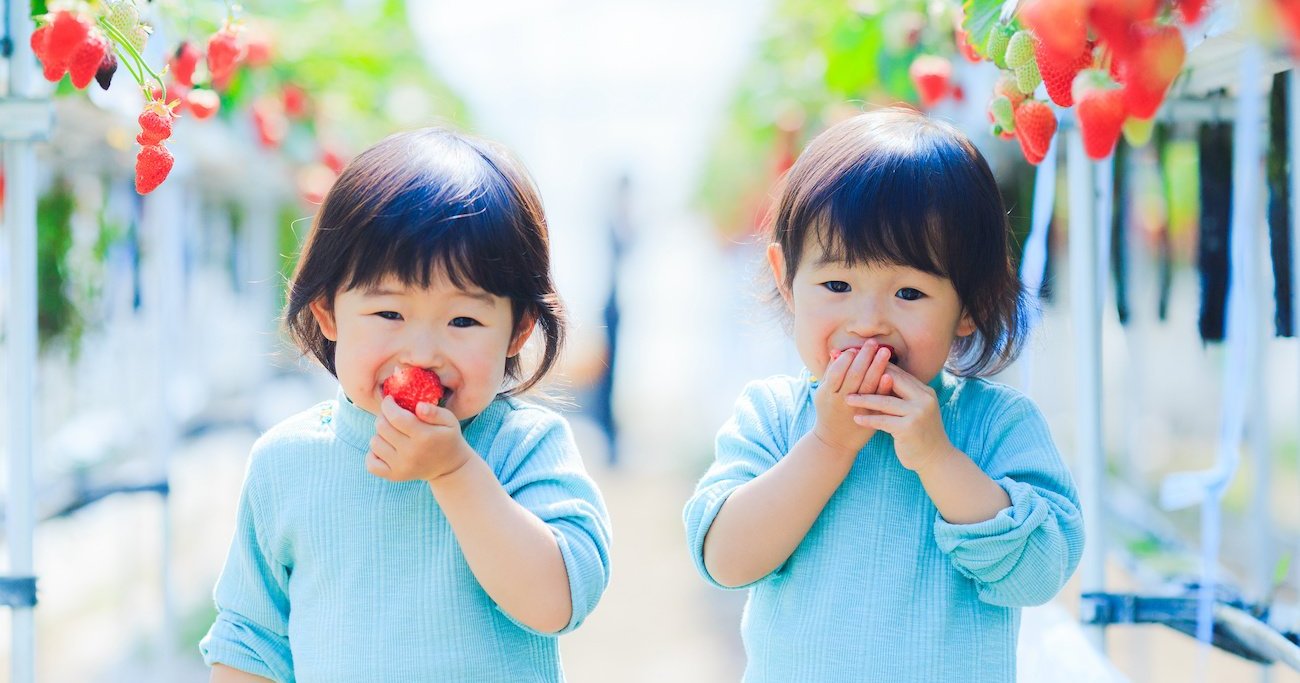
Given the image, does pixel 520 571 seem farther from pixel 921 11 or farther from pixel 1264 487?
pixel 921 11

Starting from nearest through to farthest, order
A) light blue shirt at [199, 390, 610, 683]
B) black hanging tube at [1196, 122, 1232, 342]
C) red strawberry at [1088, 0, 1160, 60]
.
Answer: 1. red strawberry at [1088, 0, 1160, 60]
2. light blue shirt at [199, 390, 610, 683]
3. black hanging tube at [1196, 122, 1232, 342]

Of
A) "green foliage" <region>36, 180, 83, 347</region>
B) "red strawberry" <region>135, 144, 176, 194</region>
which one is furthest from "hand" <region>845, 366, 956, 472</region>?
"green foliage" <region>36, 180, 83, 347</region>

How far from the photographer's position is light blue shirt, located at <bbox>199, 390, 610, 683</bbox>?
133 centimetres

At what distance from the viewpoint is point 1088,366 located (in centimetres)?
195

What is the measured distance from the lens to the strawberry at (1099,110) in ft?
3.64

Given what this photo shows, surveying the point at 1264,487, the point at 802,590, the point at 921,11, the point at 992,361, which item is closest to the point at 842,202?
the point at 992,361

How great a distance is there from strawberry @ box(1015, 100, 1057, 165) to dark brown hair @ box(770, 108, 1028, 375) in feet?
0.31

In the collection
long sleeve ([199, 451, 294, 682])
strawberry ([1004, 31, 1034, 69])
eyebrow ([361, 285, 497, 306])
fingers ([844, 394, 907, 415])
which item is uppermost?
strawberry ([1004, 31, 1034, 69])

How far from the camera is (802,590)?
1360mm

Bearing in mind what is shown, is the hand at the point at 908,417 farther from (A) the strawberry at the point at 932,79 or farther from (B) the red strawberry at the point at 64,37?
(A) the strawberry at the point at 932,79

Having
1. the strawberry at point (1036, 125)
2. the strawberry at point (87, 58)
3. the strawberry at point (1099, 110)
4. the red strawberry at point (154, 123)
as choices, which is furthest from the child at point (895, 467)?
the strawberry at point (87, 58)

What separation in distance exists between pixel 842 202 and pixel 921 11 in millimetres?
1913

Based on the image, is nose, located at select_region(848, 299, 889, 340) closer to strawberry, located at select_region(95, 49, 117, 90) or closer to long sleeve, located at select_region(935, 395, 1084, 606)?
long sleeve, located at select_region(935, 395, 1084, 606)

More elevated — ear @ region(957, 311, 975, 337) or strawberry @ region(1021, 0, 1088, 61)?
strawberry @ region(1021, 0, 1088, 61)
